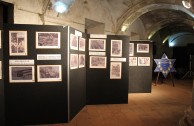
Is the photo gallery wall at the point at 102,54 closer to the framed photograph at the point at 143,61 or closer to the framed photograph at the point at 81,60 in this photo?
the framed photograph at the point at 81,60

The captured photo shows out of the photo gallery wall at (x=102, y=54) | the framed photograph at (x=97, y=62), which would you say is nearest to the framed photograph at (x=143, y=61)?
the photo gallery wall at (x=102, y=54)

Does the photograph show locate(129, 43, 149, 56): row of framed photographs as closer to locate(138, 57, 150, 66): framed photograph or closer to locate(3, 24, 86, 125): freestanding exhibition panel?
locate(138, 57, 150, 66): framed photograph

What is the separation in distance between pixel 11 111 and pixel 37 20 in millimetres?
2677

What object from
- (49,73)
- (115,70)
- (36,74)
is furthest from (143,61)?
(36,74)

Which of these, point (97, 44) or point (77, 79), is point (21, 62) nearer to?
point (77, 79)

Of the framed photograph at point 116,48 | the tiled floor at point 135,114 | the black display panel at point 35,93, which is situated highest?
the framed photograph at point 116,48

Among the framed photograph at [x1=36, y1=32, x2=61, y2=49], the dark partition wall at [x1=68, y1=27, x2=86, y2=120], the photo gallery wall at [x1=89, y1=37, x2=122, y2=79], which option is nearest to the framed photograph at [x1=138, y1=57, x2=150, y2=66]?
the photo gallery wall at [x1=89, y1=37, x2=122, y2=79]

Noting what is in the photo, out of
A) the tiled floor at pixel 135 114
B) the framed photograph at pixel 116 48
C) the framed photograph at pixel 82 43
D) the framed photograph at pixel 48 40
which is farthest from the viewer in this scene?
the framed photograph at pixel 116 48

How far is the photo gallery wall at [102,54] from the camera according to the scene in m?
5.79

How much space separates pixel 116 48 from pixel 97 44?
564 millimetres

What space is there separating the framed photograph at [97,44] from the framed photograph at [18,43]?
2.00 metres

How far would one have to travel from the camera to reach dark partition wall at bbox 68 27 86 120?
4623 mm

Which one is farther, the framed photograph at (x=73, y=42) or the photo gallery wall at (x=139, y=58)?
the photo gallery wall at (x=139, y=58)

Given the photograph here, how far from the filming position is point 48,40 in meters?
4.32
